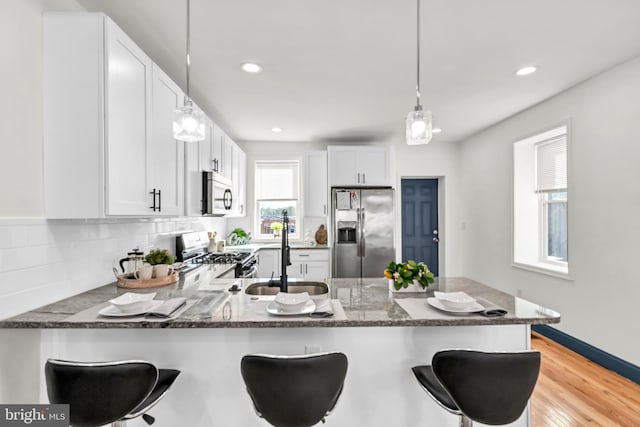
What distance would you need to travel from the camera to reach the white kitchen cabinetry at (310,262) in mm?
4559

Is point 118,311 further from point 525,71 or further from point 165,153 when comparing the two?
point 525,71

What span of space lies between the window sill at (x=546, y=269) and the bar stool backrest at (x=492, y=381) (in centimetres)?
267

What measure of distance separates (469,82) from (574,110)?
113 centimetres

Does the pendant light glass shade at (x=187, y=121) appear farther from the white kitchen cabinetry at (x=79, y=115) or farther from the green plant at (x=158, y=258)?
the green plant at (x=158, y=258)

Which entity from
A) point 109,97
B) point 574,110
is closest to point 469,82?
point 574,110

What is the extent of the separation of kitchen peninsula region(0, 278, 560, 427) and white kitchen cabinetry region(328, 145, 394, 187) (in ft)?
10.9

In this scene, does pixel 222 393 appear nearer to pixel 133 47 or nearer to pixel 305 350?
pixel 305 350

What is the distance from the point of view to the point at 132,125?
1734mm

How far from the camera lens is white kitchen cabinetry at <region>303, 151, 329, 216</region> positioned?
189 inches

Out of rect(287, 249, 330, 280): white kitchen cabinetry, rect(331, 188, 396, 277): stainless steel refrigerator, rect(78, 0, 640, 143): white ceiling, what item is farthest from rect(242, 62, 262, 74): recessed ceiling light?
rect(287, 249, 330, 280): white kitchen cabinetry

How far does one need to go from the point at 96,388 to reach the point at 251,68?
2.40 m

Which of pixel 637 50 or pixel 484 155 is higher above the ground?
pixel 637 50

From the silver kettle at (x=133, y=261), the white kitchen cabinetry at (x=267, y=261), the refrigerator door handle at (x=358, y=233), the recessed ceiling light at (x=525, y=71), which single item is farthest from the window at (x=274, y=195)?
the recessed ceiling light at (x=525, y=71)

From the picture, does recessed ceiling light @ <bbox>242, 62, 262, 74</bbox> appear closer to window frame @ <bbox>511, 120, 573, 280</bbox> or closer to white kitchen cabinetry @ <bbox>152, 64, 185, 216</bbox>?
white kitchen cabinetry @ <bbox>152, 64, 185, 216</bbox>
